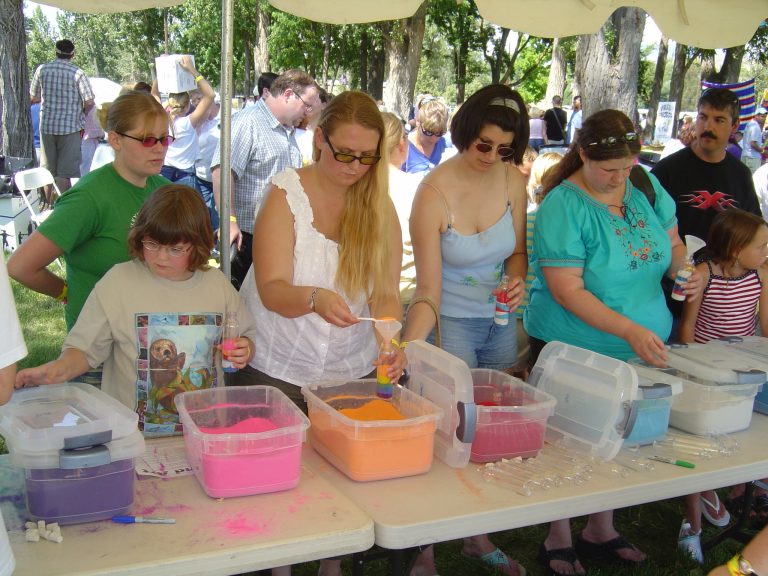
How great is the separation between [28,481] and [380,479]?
79 cm

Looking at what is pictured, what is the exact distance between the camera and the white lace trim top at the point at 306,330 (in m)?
2.24

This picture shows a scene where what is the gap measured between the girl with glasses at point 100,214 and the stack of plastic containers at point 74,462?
791mm

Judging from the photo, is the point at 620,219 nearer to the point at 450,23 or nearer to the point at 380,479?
the point at 380,479

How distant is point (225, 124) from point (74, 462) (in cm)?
160

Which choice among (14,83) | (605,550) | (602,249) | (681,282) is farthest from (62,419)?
(14,83)

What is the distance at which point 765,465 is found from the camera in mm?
2107

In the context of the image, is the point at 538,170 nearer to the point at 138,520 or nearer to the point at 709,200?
the point at 709,200

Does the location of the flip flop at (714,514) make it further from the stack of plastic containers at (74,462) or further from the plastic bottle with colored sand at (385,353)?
the stack of plastic containers at (74,462)

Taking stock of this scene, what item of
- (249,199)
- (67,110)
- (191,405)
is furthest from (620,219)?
(67,110)

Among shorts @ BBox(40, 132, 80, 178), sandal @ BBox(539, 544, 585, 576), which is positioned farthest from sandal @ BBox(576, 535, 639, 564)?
shorts @ BBox(40, 132, 80, 178)

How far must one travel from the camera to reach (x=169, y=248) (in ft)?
7.01

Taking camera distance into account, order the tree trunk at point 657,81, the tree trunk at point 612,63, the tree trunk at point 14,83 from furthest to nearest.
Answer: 1. the tree trunk at point 657,81
2. the tree trunk at point 14,83
3. the tree trunk at point 612,63

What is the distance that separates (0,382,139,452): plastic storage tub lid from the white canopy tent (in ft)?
6.01

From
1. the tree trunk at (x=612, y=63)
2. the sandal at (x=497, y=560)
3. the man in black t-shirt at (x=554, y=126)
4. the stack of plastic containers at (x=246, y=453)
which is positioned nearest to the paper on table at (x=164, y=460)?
the stack of plastic containers at (x=246, y=453)
